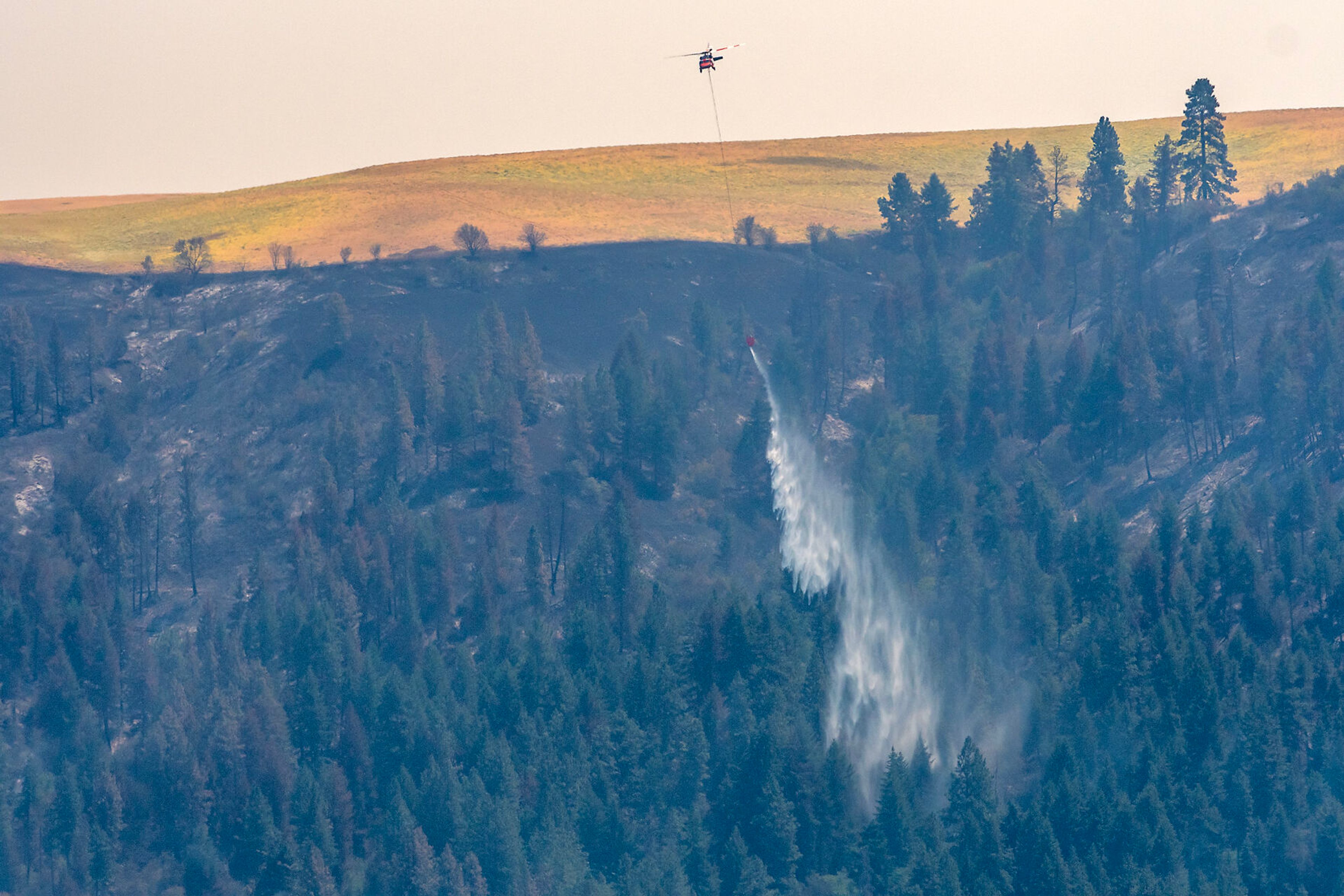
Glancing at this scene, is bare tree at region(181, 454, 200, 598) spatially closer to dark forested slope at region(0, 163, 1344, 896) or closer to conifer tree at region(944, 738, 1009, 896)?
dark forested slope at region(0, 163, 1344, 896)

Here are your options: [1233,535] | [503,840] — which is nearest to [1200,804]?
[1233,535]

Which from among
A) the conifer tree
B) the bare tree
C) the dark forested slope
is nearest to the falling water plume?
the dark forested slope

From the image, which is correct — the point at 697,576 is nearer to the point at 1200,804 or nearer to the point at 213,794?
the point at 213,794

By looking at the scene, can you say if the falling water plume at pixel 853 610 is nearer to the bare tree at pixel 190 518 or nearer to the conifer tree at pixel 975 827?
the conifer tree at pixel 975 827

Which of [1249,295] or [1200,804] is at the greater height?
[1249,295]

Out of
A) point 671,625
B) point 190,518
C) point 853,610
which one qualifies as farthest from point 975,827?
point 190,518

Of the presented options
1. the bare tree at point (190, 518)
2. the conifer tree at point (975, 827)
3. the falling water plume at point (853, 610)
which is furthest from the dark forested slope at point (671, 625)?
the falling water plume at point (853, 610)
